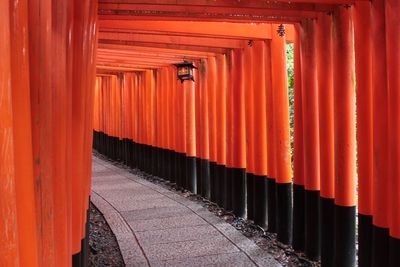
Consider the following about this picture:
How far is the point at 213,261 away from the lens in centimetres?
604

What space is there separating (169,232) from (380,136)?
13.2ft

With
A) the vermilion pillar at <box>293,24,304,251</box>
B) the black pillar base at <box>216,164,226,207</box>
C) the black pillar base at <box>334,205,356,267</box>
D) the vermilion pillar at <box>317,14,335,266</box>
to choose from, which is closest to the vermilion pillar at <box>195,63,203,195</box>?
the black pillar base at <box>216,164,226,207</box>

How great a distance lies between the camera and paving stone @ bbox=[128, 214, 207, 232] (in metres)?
7.79

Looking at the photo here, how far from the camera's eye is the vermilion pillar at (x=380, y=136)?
444cm

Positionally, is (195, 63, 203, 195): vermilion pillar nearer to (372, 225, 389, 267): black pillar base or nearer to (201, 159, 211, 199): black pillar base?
(201, 159, 211, 199): black pillar base

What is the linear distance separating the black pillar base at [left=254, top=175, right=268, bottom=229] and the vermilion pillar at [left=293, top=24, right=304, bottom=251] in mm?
1237

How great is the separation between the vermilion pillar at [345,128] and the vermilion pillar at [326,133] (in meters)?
0.25

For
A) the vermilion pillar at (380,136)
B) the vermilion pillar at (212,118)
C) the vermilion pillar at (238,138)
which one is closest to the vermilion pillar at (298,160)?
the vermilion pillar at (380,136)

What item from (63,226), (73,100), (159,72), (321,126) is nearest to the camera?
(63,226)

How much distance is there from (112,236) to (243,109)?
3.16 meters

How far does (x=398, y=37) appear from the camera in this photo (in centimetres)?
407

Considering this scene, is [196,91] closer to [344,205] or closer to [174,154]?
[174,154]

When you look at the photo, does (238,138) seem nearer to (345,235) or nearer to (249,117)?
(249,117)

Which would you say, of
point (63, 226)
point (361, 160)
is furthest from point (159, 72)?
point (63, 226)
